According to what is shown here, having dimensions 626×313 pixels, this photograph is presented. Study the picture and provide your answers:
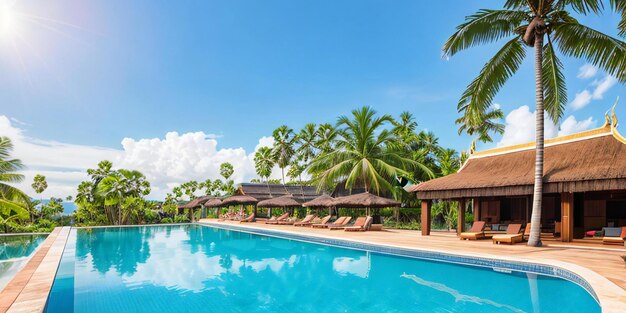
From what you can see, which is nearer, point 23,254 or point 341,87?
point 23,254

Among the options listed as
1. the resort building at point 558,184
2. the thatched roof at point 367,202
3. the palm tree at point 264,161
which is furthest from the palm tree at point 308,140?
the resort building at point 558,184

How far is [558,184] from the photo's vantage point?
33.8 feet

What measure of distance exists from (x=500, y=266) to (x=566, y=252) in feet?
7.54

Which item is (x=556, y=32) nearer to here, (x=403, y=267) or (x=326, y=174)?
(x=403, y=267)

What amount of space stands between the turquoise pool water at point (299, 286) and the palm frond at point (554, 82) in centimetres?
613

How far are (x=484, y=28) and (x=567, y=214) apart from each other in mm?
5846

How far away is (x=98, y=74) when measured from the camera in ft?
51.2

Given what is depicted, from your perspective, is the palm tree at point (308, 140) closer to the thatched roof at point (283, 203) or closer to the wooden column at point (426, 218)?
the thatched roof at point (283, 203)

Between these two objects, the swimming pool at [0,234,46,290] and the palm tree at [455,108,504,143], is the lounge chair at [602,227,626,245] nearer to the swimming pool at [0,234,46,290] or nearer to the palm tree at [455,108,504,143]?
the swimming pool at [0,234,46,290]

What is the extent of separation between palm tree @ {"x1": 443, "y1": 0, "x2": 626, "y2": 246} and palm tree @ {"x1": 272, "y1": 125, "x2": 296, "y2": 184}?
20.5m

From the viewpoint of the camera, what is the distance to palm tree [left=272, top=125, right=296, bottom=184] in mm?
30984

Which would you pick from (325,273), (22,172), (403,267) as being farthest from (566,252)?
(22,172)

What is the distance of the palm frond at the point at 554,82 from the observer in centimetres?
1088

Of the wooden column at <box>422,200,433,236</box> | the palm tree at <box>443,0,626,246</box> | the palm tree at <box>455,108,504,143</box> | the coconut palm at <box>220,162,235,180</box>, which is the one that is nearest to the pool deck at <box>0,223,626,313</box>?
the palm tree at <box>443,0,626,246</box>
